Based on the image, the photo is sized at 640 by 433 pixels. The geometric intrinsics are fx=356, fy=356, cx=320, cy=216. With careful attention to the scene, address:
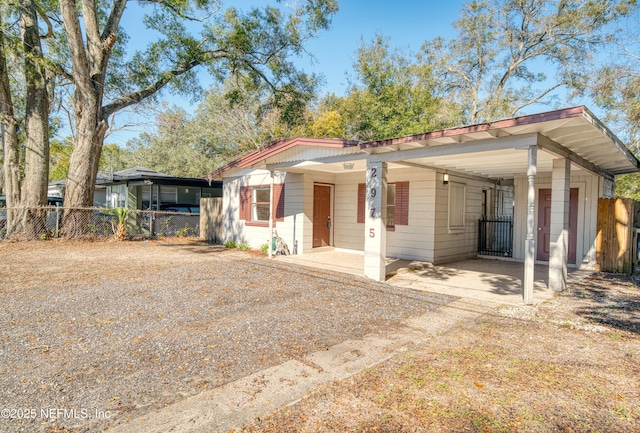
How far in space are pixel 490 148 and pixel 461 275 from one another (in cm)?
319

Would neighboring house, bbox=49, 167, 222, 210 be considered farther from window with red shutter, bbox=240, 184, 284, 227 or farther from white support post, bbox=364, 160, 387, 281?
white support post, bbox=364, 160, 387, 281

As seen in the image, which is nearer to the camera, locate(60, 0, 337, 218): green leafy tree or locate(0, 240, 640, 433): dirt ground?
locate(0, 240, 640, 433): dirt ground

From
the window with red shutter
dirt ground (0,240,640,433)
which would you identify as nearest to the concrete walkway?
dirt ground (0,240,640,433)

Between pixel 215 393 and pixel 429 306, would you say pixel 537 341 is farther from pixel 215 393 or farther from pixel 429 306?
pixel 215 393

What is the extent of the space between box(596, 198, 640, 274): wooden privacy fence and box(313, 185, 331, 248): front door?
688 centimetres

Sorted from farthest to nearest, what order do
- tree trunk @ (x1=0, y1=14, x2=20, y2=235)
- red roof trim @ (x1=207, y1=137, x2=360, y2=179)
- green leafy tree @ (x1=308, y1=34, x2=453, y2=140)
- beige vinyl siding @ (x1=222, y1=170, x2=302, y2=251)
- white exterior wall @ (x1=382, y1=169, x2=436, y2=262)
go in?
green leafy tree @ (x1=308, y1=34, x2=453, y2=140) < tree trunk @ (x1=0, y1=14, x2=20, y2=235) < beige vinyl siding @ (x1=222, y1=170, x2=302, y2=251) < white exterior wall @ (x1=382, y1=169, x2=436, y2=262) < red roof trim @ (x1=207, y1=137, x2=360, y2=179)

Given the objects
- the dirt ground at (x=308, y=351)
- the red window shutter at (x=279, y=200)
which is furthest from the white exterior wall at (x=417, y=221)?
the red window shutter at (x=279, y=200)

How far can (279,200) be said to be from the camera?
10820mm

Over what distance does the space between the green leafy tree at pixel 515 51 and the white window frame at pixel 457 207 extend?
13.5m

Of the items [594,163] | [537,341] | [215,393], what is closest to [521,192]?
[594,163]

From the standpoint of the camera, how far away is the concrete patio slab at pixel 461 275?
604 centimetres

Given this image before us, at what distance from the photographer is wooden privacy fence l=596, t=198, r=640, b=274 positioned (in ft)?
26.2

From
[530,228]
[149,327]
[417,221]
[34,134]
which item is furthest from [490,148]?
[34,134]

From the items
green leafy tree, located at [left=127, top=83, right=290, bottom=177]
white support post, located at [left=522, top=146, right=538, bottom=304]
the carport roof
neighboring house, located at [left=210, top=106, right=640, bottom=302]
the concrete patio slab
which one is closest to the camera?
the carport roof
